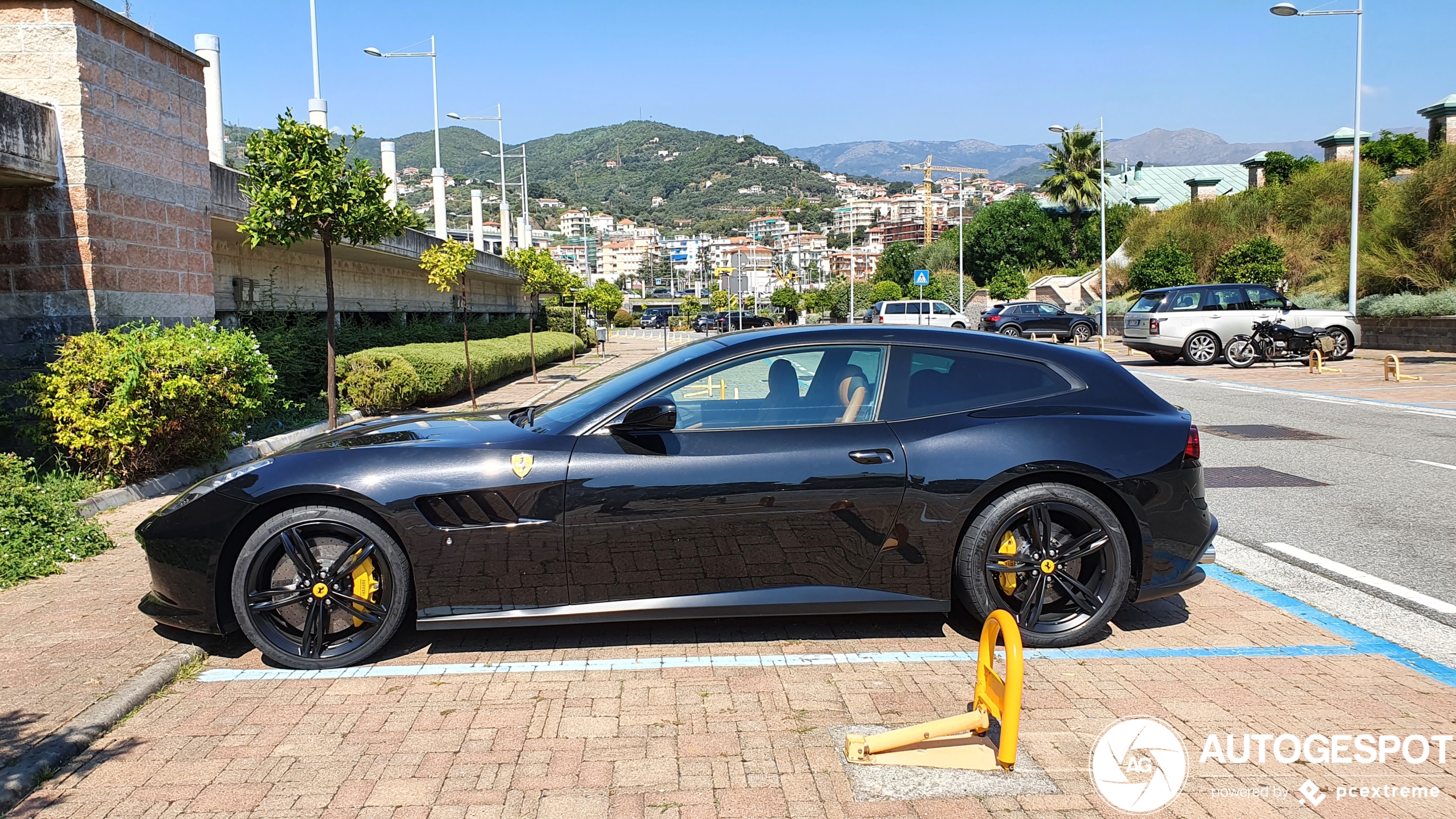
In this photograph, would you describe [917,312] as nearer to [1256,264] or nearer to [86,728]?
[1256,264]

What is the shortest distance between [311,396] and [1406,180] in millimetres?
29482

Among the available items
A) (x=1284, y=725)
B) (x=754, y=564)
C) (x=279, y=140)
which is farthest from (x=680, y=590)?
(x=279, y=140)

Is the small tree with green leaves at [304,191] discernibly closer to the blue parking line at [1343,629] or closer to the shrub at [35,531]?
the shrub at [35,531]

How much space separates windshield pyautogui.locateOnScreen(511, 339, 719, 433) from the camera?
183 inches

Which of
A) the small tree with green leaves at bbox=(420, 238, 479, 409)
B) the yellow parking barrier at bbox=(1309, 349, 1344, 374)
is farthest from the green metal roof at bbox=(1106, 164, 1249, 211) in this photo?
the small tree with green leaves at bbox=(420, 238, 479, 409)

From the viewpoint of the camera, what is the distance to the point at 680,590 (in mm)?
4410

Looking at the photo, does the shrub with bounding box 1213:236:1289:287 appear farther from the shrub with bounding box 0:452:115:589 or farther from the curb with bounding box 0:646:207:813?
the curb with bounding box 0:646:207:813

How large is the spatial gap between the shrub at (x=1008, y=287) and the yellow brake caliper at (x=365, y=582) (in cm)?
6169

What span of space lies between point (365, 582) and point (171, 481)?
533cm

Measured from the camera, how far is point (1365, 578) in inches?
226

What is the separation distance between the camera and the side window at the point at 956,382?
471 centimetres

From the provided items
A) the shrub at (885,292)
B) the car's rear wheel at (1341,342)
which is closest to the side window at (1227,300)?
the car's rear wheel at (1341,342)

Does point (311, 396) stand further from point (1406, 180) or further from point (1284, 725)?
point (1406, 180)

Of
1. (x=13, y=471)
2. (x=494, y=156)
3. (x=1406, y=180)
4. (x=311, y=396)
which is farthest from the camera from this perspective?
(x=494, y=156)
